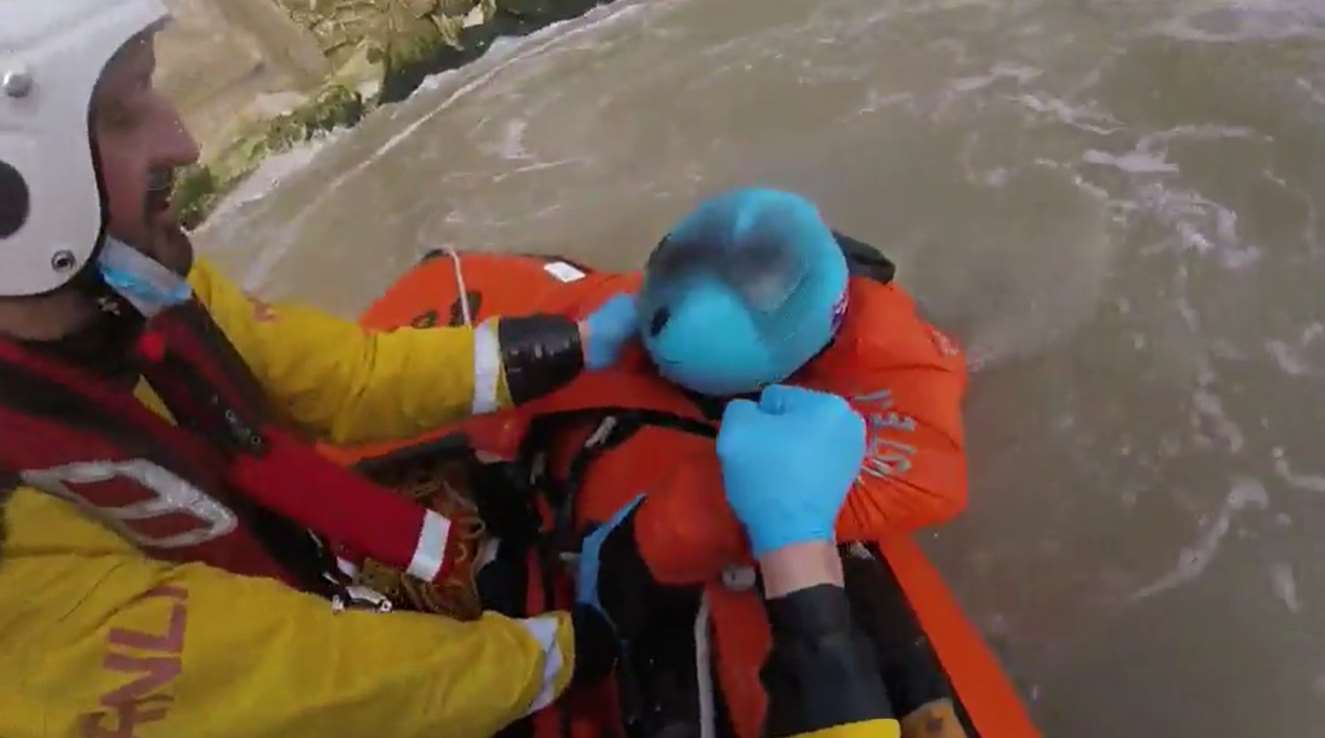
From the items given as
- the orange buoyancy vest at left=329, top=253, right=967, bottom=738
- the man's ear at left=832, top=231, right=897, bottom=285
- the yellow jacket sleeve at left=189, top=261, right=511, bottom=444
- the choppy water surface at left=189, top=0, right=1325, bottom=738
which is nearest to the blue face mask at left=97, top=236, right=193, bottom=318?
the yellow jacket sleeve at left=189, top=261, right=511, bottom=444

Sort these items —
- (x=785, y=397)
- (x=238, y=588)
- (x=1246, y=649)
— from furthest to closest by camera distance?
(x=1246, y=649) < (x=785, y=397) < (x=238, y=588)

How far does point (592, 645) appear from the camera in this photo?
3.84 ft

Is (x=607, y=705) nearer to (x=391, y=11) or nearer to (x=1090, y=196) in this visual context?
(x=1090, y=196)

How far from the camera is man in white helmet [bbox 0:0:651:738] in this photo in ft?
2.85

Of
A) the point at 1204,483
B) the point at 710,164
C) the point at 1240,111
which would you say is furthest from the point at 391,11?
the point at 1204,483

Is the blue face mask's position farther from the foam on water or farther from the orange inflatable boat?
the foam on water

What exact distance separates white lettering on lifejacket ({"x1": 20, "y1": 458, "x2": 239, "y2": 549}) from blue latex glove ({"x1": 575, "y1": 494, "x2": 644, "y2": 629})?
34 cm

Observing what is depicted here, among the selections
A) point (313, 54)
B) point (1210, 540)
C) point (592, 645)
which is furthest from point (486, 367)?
point (313, 54)

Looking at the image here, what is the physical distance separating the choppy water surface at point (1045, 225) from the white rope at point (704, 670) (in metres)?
0.61

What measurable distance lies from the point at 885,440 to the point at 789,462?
0.24 m

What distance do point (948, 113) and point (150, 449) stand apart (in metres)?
1.69

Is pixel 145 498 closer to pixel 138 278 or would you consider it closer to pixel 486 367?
pixel 138 278

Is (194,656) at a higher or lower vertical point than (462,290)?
higher

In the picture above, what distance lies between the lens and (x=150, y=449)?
0.96 m
